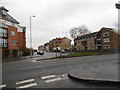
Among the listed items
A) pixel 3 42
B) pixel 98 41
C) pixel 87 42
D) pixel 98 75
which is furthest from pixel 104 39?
pixel 98 75

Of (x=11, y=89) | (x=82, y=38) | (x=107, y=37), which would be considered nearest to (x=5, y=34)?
(x=11, y=89)

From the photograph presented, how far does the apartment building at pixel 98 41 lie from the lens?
50.7 m

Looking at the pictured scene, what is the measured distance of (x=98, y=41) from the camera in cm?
5894

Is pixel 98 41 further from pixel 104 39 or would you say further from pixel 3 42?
pixel 3 42

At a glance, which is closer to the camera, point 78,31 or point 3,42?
point 3,42

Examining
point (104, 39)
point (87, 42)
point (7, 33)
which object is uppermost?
point (7, 33)

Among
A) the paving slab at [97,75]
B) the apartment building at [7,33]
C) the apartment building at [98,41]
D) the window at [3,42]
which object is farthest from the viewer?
the apartment building at [98,41]

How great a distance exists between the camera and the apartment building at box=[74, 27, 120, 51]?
50688 millimetres

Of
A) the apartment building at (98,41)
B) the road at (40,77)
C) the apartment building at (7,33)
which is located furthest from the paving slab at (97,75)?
the apartment building at (98,41)

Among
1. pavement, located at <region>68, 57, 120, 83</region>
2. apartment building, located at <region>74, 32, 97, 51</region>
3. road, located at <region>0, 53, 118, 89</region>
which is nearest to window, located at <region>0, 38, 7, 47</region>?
road, located at <region>0, 53, 118, 89</region>

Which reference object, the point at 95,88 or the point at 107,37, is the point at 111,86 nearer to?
the point at 95,88

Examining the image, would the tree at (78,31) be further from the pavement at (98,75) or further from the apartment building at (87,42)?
the pavement at (98,75)

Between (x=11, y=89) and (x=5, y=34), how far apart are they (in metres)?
31.7

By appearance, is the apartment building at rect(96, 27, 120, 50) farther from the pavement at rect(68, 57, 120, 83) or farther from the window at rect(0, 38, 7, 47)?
the pavement at rect(68, 57, 120, 83)
